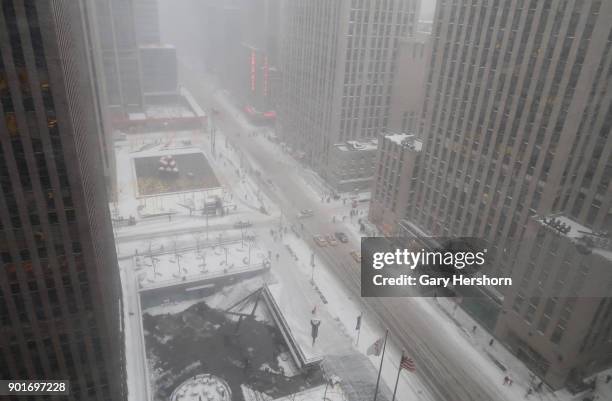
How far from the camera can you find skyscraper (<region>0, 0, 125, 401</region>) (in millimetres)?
36438

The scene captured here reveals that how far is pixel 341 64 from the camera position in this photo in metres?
119

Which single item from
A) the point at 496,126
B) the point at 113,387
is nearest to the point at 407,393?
the point at 113,387

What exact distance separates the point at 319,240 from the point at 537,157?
50303mm

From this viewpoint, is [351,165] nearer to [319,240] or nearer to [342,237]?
[342,237]

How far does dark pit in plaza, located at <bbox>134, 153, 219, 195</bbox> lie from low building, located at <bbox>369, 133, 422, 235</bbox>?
50853mm

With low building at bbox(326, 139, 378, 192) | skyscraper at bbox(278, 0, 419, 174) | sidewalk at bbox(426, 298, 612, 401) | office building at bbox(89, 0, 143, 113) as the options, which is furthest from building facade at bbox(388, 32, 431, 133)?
office building at bbox(89, 0, 143, 113)

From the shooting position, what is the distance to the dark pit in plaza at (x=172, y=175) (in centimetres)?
Answer: 12875

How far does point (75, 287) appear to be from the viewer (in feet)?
154

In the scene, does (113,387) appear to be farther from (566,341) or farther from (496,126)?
(496,126)

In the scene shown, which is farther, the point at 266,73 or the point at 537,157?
the point at 266,73

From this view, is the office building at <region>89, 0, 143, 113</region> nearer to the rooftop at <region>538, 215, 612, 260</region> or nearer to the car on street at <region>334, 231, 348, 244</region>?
the car on street at <region>334, 231, 348, 244</region>

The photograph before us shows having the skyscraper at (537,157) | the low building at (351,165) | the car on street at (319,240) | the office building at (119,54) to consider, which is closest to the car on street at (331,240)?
the car on street at (319,240)

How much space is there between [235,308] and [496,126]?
56.4 metres

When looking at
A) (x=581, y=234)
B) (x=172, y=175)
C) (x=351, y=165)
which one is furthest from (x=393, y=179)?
(x=172, y=175)
